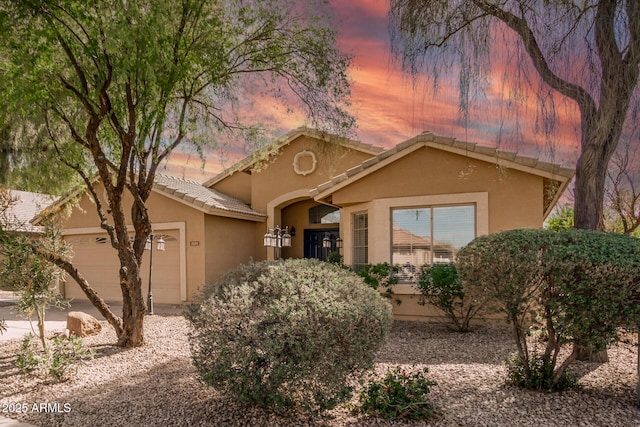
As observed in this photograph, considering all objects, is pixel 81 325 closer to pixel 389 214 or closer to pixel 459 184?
pixel 389 214

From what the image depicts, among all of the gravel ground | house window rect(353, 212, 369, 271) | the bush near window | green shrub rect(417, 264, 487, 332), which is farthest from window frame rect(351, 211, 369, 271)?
the bush near window

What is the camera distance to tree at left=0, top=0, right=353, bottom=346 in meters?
6.35

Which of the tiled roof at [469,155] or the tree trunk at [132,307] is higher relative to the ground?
the tiled roof at [469,155]

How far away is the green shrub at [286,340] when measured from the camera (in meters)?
4.04

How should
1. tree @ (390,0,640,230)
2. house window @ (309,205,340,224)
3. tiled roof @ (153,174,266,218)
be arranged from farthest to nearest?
house window @ (309,205,340,224), tiled roof @ (153,174,266,218), tree @ (390,0,640,230)

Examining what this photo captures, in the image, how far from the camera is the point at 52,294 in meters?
7.06

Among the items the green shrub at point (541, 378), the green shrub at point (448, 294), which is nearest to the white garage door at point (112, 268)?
the green shrub at point (448, 294)

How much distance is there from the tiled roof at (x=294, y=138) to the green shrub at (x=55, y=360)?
212 inches

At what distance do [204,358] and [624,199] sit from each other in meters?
14.0

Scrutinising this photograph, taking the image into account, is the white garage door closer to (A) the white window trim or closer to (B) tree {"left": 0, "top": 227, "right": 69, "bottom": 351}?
(A) the white window trim

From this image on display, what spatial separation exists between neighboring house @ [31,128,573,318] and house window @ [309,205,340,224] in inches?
1.5

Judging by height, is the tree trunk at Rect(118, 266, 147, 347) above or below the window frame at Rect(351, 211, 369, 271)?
below

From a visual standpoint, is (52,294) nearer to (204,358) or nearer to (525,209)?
(204,358)

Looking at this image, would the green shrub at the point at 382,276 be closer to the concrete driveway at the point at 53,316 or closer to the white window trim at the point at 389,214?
the white window trim at the point at 389,214
